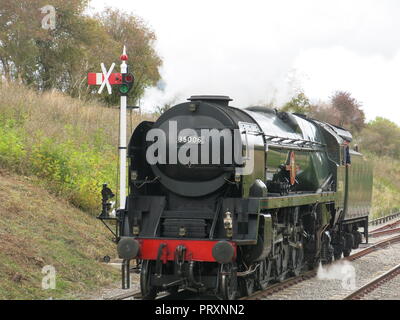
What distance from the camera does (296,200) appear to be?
11922 millimetres

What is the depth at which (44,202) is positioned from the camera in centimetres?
1334

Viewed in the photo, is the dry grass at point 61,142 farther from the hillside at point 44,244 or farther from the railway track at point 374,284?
the railway track at point 374,284

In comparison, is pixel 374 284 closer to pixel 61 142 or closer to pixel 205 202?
pixel 205 202

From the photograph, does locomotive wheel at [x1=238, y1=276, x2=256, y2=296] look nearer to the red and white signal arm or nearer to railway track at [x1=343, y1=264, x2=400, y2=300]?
railway track at [x1=343, y1=264, x2=400, y2=300]

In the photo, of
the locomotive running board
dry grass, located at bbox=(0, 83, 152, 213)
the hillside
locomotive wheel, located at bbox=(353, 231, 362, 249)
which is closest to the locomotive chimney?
the locomotive running board

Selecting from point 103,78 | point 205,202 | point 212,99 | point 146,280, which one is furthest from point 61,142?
point 146,280

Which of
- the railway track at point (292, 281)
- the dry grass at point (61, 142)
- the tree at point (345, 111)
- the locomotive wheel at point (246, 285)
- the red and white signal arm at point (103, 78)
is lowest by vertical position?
the railway track at point (292, 281)

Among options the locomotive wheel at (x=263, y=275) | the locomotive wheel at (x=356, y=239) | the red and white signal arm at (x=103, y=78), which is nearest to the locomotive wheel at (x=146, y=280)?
the locomotive wheel at (x=263, y=275)

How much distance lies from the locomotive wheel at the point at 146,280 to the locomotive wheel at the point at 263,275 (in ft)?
6.18

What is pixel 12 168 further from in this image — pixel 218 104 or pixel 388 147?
pixel 388 147

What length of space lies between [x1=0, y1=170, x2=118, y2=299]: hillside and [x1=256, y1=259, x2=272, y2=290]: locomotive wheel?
8.27 feet

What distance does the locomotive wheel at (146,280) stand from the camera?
1009 centimetres
